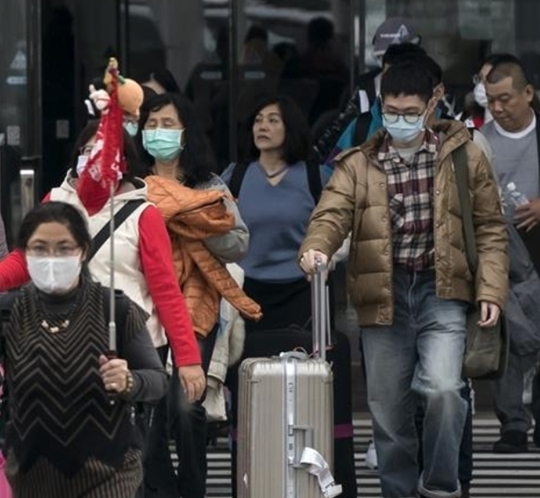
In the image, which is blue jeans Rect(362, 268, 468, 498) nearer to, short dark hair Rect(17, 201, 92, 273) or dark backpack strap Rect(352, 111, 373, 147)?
dark backpack strap Rect(352, 111, 373, 147)

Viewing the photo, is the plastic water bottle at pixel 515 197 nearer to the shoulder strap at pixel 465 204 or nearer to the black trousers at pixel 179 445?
the shoulder strap at pixel 465 204

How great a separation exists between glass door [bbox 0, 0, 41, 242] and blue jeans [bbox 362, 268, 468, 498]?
146 inches

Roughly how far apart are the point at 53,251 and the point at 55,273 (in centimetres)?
13

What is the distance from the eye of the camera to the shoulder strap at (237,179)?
980cm

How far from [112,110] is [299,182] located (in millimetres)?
2335

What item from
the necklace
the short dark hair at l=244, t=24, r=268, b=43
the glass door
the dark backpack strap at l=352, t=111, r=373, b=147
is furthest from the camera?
the short dark hair at l=244, t=24, r=268, b=43

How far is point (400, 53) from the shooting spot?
33.6ft

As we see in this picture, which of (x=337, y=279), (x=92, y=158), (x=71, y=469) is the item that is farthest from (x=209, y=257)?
(x=337, y=279)

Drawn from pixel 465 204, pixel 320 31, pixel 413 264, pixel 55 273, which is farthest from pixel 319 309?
pixel 320 31

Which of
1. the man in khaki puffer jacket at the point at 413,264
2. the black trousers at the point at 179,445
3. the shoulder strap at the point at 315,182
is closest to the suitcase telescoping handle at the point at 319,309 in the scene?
the man in khaki puffer jacket at the point at 413,264

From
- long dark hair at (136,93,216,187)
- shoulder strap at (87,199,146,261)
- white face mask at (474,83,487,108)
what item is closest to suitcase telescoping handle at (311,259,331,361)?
shoulder strap at (87,199,146,261)

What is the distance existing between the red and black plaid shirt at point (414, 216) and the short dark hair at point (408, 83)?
25 cm

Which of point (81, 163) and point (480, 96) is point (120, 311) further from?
point (480, 96)

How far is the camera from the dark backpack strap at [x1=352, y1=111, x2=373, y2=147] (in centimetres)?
1023
